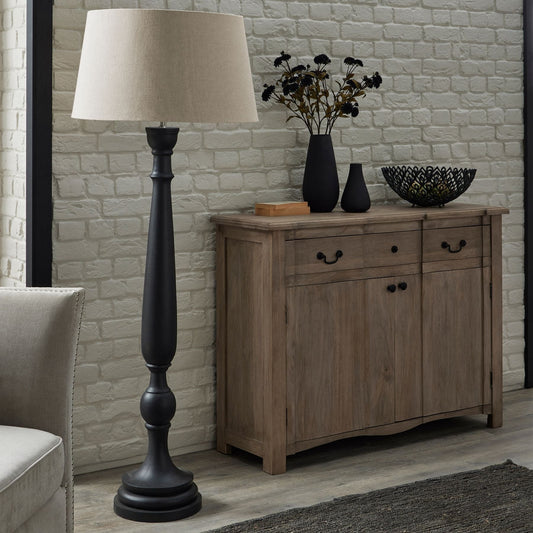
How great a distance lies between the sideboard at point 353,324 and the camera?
3621mm

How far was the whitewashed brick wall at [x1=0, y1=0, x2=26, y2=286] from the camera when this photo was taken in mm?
3516

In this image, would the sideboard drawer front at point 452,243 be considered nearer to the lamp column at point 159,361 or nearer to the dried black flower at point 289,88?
the dried black flower at point 289,88

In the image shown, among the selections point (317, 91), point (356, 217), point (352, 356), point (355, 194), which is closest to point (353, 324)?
point (352, 356)

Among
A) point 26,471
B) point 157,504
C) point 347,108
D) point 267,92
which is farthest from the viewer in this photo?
point 347,108

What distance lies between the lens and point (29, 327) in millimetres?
2584

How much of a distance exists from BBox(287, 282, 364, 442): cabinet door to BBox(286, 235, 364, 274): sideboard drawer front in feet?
0.22

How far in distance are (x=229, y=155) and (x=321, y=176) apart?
1.21 ft

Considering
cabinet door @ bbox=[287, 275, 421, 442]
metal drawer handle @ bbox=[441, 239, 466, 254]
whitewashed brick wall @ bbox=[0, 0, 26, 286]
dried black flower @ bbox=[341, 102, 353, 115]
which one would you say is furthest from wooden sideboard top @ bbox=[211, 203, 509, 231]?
whitewashed brick wall @ bbox=[0, 0, 26, 286]

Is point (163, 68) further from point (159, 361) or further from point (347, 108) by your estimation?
point (347, 108)

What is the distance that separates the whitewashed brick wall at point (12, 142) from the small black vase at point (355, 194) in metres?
1.24

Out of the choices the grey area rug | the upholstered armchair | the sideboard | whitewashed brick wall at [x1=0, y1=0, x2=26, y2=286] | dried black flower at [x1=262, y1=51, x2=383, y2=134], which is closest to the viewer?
the upholstered armchair

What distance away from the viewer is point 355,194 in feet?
12.9

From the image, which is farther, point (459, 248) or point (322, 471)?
point (459, 248)

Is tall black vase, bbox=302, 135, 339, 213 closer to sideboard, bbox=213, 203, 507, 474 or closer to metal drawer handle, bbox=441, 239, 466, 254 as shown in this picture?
sideboard, bbox=213, 203, 507, 474
